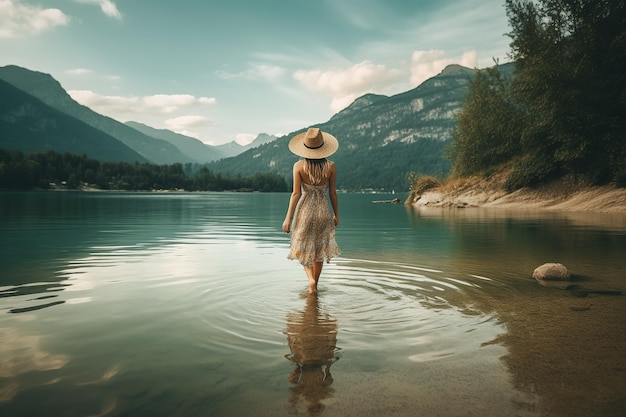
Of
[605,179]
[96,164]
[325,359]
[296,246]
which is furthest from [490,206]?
[96,164]

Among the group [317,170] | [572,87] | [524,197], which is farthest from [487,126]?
[317,170]

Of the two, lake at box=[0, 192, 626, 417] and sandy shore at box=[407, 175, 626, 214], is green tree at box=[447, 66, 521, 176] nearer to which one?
sandy shore at box=[407, 175, 626, 214]

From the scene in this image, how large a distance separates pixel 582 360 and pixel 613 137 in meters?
39.2

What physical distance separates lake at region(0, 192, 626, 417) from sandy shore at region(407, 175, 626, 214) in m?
29.9

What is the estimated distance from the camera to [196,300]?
8.66 meters

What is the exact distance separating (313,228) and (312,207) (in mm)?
472

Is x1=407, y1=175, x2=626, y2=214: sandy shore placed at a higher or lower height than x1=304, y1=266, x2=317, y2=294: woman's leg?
higher

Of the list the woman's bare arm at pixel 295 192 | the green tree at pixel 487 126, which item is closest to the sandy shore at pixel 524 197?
the green tree at pixel 487 126

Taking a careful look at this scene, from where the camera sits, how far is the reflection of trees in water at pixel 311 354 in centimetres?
427

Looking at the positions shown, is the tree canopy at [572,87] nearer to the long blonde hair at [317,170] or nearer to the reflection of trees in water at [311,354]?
the long blonde hair at [317,170]

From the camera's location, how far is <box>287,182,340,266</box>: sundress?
9555 mm

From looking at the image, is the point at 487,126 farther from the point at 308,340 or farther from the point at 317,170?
the point at 308,340

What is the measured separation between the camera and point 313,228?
31.8ft

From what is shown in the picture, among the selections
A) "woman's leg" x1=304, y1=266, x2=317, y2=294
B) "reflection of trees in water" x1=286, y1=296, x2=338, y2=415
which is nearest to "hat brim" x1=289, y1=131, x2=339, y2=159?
"woman's leg" x1=304, y1=266, x2=317, y2=294
